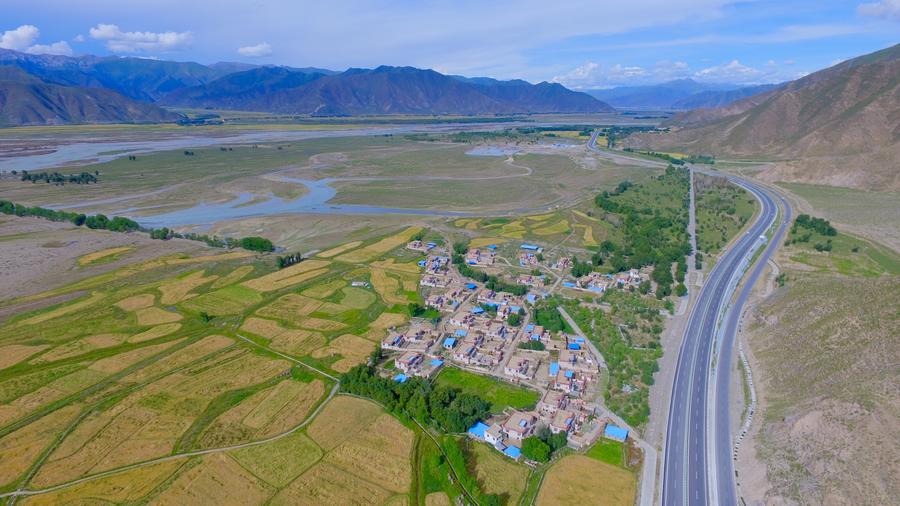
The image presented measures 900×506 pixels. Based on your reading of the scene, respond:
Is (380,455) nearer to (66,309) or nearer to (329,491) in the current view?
(329,491)

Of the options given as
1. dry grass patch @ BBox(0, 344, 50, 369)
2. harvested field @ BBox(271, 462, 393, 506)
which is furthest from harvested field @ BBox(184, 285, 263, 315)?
harvested field @ BBox(271, 462, 393, 506)

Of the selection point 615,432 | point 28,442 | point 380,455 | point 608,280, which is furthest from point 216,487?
point 608,280

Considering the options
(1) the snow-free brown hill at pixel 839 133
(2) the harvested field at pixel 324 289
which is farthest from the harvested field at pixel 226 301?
(1) the snow-free brown hill at pixel 839 133

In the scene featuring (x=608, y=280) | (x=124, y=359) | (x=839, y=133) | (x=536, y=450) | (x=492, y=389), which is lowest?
(x=124, y=359)

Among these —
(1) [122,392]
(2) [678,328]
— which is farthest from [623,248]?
(1) [122,392]

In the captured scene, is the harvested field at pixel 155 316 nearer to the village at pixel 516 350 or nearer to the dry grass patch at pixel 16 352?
the dry grass patch at pixel 16 352

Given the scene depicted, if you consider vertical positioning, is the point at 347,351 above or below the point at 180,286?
below

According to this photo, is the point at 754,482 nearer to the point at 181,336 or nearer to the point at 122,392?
the point at 122,392
